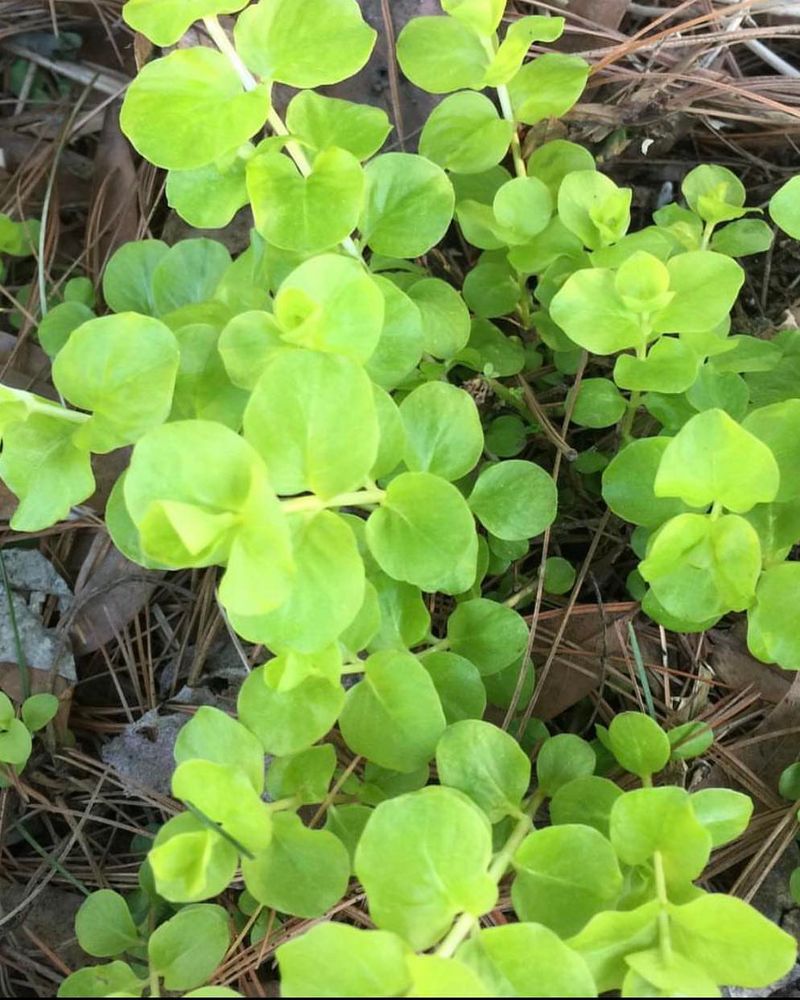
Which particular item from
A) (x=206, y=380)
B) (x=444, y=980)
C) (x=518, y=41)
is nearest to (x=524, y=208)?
(x=518, y=41)

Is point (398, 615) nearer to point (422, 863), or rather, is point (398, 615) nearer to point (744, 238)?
point (422, 863)

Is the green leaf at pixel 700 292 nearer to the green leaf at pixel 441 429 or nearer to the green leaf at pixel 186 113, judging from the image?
the green leaf at pixel 441 429

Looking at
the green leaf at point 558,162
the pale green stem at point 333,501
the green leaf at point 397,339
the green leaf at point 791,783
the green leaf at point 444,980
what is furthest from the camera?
the green leaf at point 558,162

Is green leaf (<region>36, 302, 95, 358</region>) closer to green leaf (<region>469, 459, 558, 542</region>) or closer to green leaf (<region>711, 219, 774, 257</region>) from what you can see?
green leaf (<region>469, 459, 558, 542</region>)

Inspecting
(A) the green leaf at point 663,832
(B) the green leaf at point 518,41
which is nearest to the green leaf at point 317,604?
(A) the green leaf at point 663,832

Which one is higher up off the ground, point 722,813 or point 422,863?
point 422,863

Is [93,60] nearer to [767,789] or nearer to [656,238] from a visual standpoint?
[656,238]
